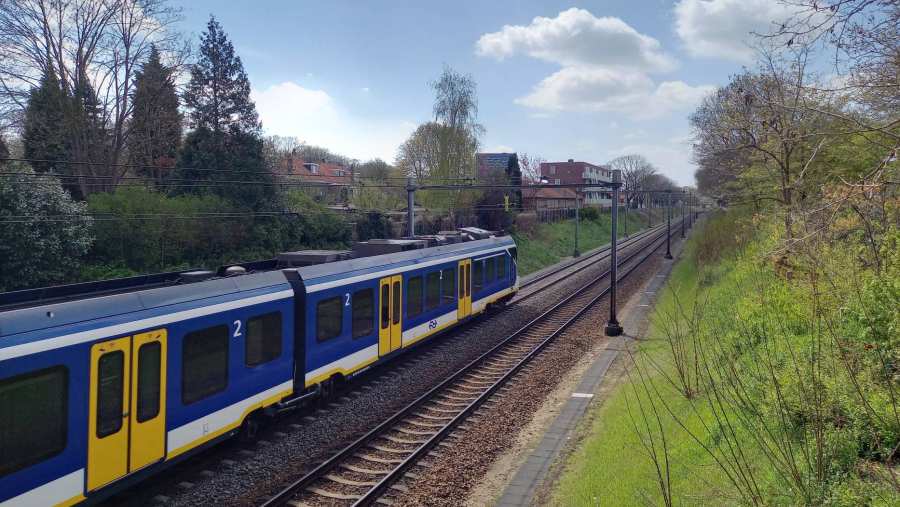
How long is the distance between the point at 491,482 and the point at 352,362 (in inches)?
177

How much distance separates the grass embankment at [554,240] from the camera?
4272 cm

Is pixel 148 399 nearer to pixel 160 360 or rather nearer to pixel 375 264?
pixel 160 360

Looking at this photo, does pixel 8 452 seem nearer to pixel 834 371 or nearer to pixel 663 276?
pixel 834 371

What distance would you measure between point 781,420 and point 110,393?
8.27 metres

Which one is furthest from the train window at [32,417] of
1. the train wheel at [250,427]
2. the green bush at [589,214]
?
the green bush at [589,214]

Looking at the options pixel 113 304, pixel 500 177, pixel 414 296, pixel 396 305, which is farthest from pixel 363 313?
pixel 500 177

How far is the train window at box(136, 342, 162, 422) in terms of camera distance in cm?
779

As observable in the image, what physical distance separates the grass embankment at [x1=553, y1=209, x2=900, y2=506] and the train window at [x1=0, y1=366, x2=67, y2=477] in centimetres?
634

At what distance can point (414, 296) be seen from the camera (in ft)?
50.6

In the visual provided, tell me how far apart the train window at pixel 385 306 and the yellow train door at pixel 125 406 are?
19.9 ft

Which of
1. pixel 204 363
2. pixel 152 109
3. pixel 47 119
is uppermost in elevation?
pixel 152 109

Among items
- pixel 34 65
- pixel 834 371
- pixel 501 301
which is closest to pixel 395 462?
pixel 834 371

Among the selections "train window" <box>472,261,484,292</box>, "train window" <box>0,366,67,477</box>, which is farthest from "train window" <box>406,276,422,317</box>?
"train window" <box>0,366,67,477</box>

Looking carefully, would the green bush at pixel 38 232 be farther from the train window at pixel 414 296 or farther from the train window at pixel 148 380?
the train window at pixel 148 380
